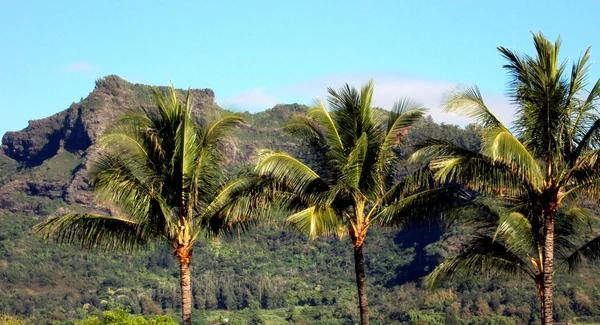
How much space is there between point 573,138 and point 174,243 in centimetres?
746

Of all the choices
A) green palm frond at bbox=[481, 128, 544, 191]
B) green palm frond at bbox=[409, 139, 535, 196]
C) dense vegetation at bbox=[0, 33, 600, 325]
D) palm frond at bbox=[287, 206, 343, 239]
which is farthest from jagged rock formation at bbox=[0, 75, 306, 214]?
green palm frond at bbox=[481, 128, 544, 191]

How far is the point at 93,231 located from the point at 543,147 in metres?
8.32

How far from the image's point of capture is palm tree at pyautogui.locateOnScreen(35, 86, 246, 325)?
17.5 metres

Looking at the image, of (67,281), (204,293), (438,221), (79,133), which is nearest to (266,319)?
(204,293)

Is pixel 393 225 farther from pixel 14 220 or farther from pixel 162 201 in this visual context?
pixel 14 220

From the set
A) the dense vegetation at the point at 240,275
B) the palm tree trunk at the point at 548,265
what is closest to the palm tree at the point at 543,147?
the palm tree trunk at the point at 548,265

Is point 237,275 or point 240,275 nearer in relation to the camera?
point 240,275

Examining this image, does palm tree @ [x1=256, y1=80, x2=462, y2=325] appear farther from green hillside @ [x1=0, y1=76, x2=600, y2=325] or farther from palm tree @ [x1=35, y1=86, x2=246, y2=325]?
green hillside @ [x1=0, y1=76, x2=600, y2=325]

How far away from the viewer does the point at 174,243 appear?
58.0 feet

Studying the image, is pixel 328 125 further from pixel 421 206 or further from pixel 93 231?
pixel 93 231

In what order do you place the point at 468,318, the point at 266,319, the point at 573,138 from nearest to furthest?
1. the point at 573,138
2. the point at 468,318
3. the point at 266,319

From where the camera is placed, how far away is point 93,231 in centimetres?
1777

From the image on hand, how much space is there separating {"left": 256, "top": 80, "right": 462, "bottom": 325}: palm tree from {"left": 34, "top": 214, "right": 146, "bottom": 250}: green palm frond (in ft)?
9.18

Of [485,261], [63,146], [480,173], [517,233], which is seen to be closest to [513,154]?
[480,173]
